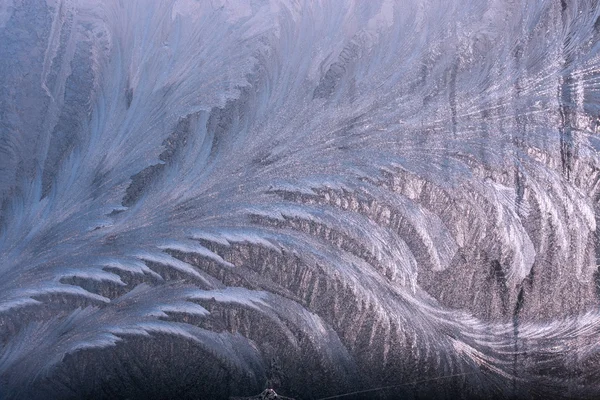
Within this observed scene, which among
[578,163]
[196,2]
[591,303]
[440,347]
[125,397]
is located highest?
[196,2]

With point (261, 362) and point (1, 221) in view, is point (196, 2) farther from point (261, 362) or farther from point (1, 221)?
point (261, 362)

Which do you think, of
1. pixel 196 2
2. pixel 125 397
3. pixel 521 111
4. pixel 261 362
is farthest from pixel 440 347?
pixel 196 2

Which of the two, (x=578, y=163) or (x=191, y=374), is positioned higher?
(x=578, y=163)

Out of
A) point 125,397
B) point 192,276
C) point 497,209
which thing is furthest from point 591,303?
point 125,397

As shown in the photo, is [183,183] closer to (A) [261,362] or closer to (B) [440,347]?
(A) [261,362]

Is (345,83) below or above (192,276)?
above

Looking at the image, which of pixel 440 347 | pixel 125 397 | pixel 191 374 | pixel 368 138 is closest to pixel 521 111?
pixel 368 138

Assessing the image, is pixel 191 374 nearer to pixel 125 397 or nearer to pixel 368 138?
pixel 125 397

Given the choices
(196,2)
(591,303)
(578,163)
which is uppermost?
(196,2)
